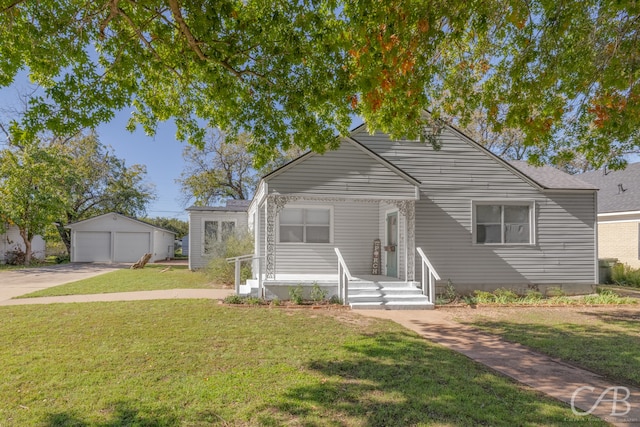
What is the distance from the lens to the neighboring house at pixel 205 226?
19.3 metres

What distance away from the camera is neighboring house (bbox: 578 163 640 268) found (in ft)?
51.2

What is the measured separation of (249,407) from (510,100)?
7.06 m

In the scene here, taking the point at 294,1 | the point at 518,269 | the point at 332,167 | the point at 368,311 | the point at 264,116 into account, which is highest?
the point at 294,1

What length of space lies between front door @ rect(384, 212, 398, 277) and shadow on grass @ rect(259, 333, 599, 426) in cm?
574

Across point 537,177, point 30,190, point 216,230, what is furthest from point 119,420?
point 30,190

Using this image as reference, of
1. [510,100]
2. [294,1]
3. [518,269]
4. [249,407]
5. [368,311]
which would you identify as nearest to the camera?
[249,407]

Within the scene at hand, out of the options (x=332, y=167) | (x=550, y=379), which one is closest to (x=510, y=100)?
(x=332, y=167)

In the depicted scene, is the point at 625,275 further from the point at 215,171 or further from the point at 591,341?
the point at 215,171

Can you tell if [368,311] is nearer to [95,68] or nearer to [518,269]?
[518,269]

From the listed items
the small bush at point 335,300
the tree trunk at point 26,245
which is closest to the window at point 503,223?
the small bush at point 335,300

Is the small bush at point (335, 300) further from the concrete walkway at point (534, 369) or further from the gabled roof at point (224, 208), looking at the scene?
the gabled roof at point (224, 208)

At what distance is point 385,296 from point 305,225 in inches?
144

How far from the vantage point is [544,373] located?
4.86 meters

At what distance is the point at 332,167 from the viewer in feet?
31.8
